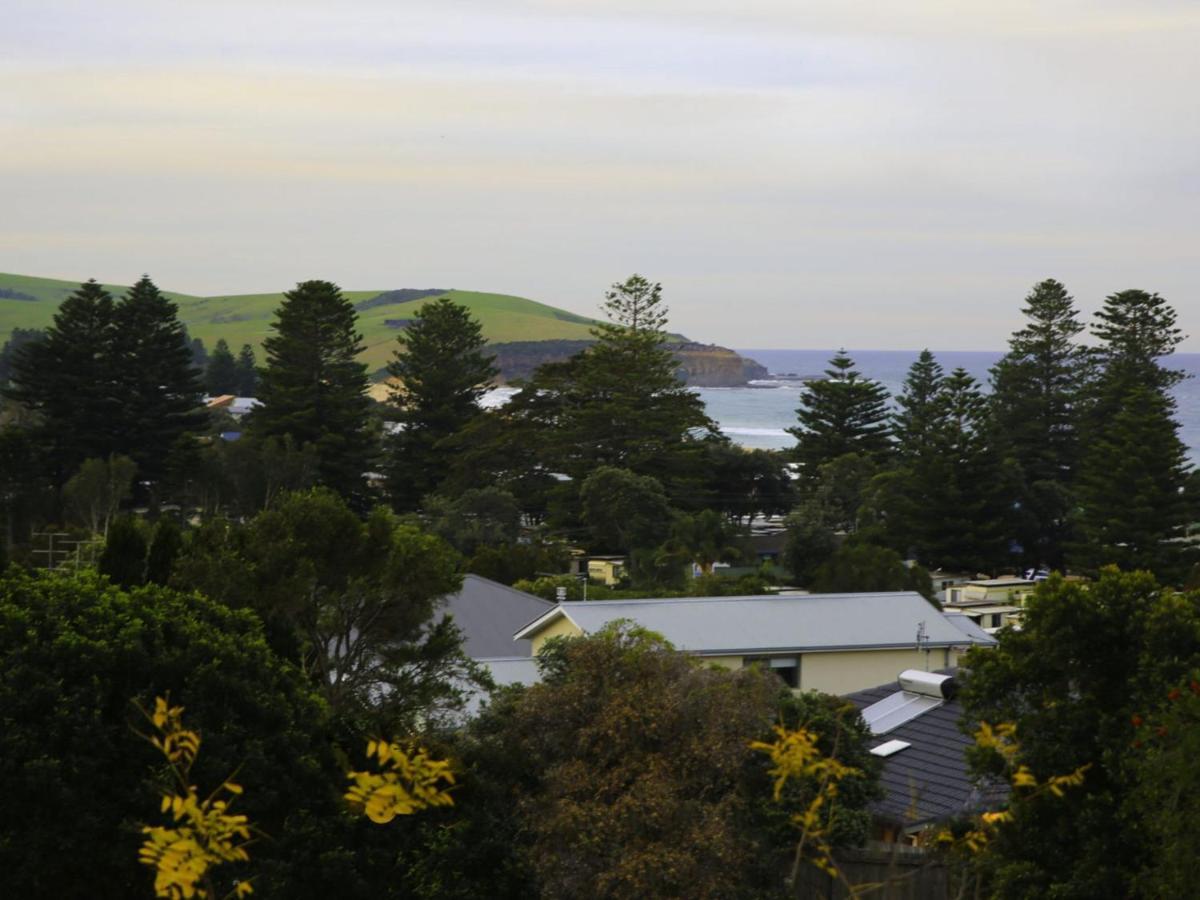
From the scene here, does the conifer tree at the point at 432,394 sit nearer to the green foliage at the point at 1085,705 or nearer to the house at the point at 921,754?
the house at the point at 921,754

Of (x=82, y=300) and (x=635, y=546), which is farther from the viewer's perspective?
(x=82, y=300)

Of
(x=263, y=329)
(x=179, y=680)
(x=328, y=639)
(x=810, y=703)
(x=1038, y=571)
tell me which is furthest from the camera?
(x=263, y=329)

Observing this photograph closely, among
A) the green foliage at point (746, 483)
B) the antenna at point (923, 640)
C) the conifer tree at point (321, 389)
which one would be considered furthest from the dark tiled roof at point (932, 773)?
the green foliage at point (746, 483)

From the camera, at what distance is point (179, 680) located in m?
9.28

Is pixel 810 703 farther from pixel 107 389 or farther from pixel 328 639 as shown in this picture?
pixel 107 389

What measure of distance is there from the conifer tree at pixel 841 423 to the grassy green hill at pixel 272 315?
94.7 m

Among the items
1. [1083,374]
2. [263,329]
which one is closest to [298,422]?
[1083,374]

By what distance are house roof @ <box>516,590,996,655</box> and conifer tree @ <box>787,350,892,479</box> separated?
114 ft

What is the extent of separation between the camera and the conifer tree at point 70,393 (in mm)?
48531

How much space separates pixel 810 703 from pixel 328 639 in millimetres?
4775

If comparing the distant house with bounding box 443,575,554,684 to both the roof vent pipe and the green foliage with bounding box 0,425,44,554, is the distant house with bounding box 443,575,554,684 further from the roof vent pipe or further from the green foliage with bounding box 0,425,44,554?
the green foliage with bounding box 0,425,44,554

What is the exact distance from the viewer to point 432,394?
57.8 metres

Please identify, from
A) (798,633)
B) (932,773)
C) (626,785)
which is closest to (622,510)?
(798,633)

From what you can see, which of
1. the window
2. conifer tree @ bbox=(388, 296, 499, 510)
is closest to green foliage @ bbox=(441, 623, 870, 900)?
the window
